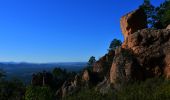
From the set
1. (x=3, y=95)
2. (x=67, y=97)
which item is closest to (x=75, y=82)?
(x=67, y=97)

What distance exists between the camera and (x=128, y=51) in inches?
2522

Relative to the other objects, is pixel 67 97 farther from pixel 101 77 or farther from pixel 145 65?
pixel 145 65

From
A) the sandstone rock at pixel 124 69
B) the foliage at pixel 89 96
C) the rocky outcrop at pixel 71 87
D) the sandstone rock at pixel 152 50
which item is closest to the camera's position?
the foliage at pixel 89 96

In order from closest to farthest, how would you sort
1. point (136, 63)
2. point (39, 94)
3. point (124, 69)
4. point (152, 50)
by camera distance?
point (124, 69), point (136, 63), point (152, 50), point (39, 94)

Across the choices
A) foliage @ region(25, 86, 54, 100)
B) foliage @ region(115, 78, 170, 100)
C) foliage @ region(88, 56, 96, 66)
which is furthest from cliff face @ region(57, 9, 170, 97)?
foliage @ region(88, 56, 96, 66)

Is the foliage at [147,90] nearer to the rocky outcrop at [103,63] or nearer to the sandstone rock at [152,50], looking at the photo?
the sandstone rock at [152,50]

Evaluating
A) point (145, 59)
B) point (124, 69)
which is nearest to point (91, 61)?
point (145, 59)

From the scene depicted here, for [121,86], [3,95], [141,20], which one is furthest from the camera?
[3,95]

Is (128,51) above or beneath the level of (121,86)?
above

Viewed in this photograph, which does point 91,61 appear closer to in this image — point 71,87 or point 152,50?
point 71,87

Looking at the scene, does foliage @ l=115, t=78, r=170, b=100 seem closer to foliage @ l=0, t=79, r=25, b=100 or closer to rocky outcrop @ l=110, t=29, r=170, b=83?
rocky outcrop @ l=110, t=29, r=170, b=83

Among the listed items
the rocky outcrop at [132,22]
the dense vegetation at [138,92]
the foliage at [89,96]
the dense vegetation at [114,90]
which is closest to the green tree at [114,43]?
the dense vegetation at [114,90]

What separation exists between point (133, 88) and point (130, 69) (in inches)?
215

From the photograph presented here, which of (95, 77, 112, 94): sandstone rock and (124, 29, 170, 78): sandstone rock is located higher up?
(124, 29, 170, 78): sandstone rock
